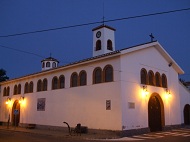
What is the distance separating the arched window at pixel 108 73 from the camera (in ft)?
56.7

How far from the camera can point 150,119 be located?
18.9 meters

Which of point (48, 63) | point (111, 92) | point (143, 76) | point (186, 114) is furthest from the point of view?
point (48, 63)

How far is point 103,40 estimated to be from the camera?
23.7m

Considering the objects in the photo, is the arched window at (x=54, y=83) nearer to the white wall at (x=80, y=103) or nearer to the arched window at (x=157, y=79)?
the white wall at (x=80, y=103)

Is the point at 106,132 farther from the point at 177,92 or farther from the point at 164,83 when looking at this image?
the point at 177,92

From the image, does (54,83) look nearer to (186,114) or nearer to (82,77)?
(82,77)

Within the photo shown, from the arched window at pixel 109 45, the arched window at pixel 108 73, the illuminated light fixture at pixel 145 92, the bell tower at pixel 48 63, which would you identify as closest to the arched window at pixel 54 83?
the arched window at pixel 109 45

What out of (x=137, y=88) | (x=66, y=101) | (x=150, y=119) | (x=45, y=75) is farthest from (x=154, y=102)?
(x=45, y=75)

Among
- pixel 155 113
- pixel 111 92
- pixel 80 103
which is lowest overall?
pixel 155 113

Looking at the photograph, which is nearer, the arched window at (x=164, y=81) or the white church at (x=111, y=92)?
the white church at (x=111, y=92)

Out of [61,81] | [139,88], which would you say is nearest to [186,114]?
[139,88]

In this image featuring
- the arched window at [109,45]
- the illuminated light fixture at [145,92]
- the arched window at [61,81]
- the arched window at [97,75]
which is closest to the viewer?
the arched window at [97,75]

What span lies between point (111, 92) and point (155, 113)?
5.31 meters

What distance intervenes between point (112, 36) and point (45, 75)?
8.31m
